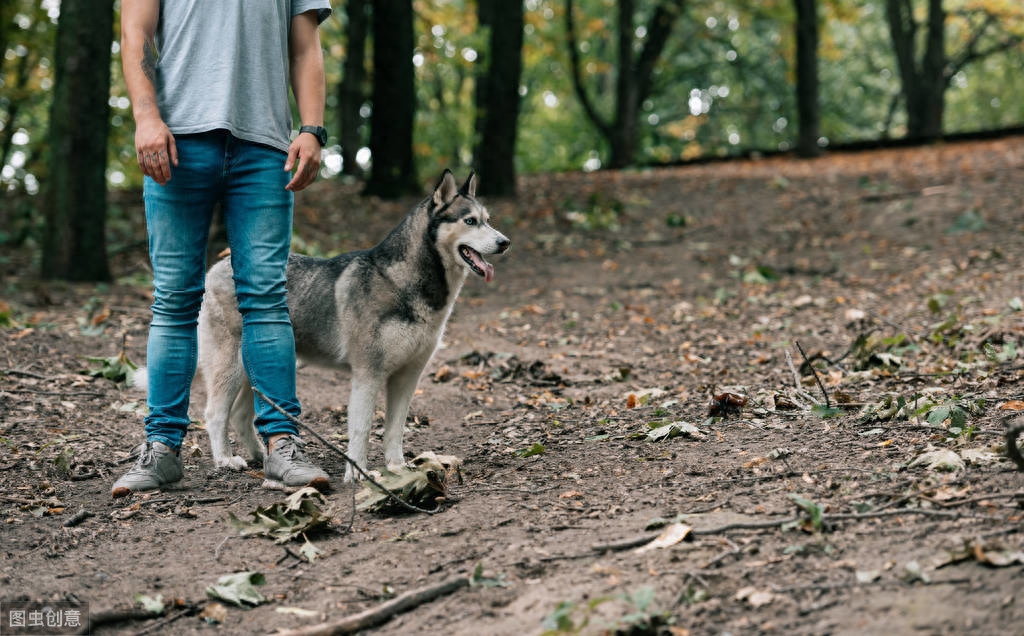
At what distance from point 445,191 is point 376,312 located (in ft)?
2.36

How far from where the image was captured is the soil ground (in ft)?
9.34

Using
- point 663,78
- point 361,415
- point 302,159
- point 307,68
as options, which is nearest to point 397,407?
point 361,415

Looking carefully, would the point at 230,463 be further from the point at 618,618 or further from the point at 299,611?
the point at 618,618

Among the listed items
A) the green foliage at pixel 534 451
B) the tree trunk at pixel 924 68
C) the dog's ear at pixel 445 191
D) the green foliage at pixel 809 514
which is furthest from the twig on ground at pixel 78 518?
the tree trunk at pixel 924 68

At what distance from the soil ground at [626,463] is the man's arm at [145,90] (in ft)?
4.96

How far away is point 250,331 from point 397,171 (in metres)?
10.2

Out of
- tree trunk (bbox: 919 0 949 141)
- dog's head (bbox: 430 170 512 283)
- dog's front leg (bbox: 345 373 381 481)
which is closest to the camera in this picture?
dog's front leg (bbox: 345 373 381 481)

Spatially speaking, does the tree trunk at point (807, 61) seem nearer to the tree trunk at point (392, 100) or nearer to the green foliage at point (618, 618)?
the tree trunk at point (392, 100)

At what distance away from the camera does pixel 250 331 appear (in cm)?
438

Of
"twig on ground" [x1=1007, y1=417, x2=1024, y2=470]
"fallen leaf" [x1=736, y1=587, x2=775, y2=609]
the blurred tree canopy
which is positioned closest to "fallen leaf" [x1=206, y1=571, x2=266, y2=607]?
"fallen leaf" [x1=736, y1=587, x2=775, y2=609]

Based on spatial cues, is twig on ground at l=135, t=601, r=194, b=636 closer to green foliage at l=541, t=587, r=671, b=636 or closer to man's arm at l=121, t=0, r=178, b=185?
green foliage at l=541, t=587, r=671, b=636

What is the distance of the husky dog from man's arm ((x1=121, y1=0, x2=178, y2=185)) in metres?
1.01

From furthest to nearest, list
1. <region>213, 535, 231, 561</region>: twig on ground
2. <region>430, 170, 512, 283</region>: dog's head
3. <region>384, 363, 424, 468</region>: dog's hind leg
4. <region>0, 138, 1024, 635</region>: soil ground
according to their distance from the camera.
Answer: <region>384, 363, 424, 468</region>: dog's hind leg
<region>430, 170, 512, 283</region>: dog's head
<region>213, 535, 231, 561</region>: twig on ground
<region>0, 138, 1024, 635</region>: soil ground

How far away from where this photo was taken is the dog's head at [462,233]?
480 centimetres
